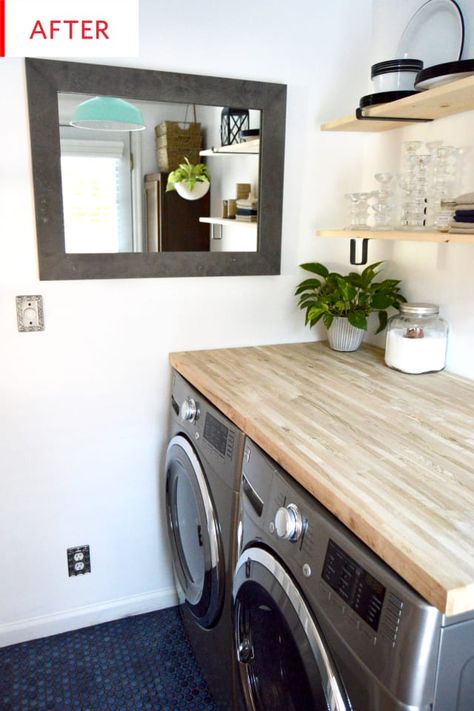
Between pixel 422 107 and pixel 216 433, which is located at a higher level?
pixel 422 107

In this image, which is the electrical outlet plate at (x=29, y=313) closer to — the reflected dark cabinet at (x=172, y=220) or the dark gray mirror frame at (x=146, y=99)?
the dark gray mirror frame at (x=146, y=99)

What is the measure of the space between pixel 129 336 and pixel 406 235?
0.98 m

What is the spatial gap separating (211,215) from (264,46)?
604mm

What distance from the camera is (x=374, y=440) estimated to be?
129cm

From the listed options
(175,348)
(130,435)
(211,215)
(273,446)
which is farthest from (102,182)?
(273,446)

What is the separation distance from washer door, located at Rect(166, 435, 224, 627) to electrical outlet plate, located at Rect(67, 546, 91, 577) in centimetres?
33

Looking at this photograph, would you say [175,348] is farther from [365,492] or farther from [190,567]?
[365,492]

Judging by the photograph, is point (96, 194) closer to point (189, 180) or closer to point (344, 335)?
point (189, 180)

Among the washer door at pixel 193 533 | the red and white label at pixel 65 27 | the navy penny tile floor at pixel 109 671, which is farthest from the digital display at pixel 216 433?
the red and white label at pixel 65 27

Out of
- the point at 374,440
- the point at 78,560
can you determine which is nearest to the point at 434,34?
the point at 374,440

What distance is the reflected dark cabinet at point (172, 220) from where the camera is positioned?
1.94m

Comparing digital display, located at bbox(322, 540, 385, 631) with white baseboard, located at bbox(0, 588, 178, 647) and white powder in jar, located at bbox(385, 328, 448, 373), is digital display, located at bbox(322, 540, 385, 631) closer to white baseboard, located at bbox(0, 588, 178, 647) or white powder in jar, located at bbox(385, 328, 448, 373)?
white powder in jar, located at bbox(385, 328, 448, 373)

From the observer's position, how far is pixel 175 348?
2104mm

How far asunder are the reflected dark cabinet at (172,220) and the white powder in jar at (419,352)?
2.43 feet
